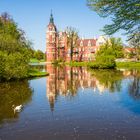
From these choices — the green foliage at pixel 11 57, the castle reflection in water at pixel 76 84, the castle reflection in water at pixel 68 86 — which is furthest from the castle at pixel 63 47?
the castle reflection in water at pixel 68 86

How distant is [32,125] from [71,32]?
11430 cm

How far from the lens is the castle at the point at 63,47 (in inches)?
5866

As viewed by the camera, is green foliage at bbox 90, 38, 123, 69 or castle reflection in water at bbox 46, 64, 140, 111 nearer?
castle reflection in water at bbox 46, 64, 140, 111

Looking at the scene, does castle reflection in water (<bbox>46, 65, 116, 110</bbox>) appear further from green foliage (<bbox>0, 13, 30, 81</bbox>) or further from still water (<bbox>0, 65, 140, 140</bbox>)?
green foliage (<bbox>0, 13, 30, 81</bbox>)

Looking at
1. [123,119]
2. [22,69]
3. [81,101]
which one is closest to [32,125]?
[123,119]

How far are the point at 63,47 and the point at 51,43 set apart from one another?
597 centimetres

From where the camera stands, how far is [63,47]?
Result: 15112 cm

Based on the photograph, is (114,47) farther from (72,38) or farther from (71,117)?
(71,117)

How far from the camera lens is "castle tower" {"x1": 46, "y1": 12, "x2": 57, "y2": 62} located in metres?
148

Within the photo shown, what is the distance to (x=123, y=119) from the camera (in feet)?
68.7

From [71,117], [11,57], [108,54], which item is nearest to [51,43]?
[108,54]

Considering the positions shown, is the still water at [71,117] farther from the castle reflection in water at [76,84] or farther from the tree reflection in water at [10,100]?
the castle reflection in water at [76,84]

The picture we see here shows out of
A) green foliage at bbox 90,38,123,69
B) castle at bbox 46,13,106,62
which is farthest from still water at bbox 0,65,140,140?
castle at bbox 46,13,106,62

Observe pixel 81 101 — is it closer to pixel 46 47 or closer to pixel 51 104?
pixel 51 104
